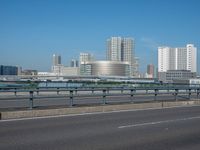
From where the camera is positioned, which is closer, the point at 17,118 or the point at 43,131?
the point at 43,131

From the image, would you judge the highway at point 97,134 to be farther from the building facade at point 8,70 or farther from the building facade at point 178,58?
the building facade at point 8,70

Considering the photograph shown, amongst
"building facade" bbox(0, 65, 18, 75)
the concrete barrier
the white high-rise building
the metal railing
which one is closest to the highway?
the concrete barrier

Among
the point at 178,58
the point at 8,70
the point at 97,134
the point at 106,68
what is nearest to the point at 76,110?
the point at 97,134

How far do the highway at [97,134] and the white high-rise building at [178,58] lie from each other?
14082 cm

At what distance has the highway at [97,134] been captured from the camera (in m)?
10.5

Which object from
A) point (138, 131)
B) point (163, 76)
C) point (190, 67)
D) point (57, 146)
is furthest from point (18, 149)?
point (190, 67)

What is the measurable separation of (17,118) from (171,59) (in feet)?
492

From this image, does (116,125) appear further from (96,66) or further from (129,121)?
(96,66)

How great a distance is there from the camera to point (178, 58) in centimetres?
15962

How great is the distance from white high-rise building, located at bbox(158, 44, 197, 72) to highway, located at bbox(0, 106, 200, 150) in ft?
462

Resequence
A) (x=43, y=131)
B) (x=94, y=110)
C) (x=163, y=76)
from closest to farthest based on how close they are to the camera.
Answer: (x=43, y=131), (x=94, y=110), (x=163, y=76)

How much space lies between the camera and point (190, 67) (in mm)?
153250

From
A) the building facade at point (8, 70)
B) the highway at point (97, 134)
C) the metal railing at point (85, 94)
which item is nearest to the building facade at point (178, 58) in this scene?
the building facade at point (8, 70)

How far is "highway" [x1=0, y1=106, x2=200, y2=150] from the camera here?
414 inches
